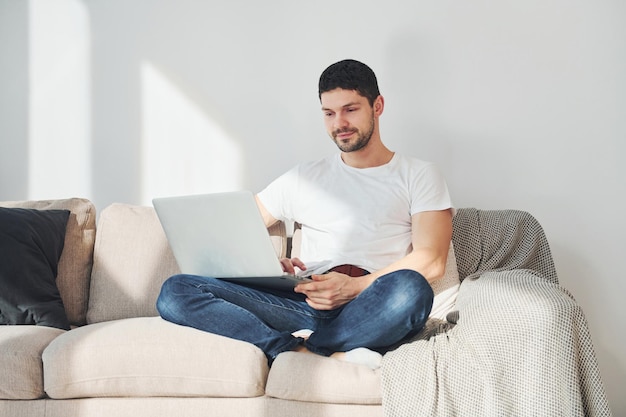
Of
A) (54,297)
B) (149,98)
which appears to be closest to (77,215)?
(54,297)

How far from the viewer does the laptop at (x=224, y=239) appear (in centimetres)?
208

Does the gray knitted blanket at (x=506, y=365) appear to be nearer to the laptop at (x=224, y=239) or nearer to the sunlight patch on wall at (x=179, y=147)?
the laptop at (x=224, y=239)

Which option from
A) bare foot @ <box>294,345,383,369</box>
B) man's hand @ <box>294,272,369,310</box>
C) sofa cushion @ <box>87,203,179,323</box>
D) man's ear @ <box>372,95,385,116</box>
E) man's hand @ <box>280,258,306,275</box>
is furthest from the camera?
sofa cushion @ <box>87,203,179,323</box>

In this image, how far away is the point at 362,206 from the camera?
254 centimetres

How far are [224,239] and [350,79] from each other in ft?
2.54

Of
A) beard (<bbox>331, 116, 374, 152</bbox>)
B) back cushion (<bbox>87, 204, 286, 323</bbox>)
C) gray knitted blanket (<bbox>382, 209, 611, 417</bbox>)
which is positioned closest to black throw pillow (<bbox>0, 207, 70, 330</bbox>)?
back cushion (<bbox>87, 204, 286, 323</bbox>)

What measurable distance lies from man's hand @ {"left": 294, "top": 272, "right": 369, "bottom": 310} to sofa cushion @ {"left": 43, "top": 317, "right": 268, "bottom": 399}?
0.76 feet

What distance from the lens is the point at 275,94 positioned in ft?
10.6

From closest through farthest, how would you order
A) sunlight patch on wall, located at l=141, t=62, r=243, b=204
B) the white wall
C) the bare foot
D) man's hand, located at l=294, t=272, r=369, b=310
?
the bare foot → man's hand, located at l=294, t=272, r=369, b=310 → the white wall → sunlight patch on wall, located at l=141, t=62, r=243, b=204

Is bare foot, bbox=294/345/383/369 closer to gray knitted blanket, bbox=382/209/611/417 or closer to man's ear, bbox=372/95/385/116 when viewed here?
gray knitted blanket, bbox=382/209/611/417

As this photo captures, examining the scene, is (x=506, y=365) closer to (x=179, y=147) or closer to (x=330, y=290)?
(x=330, y=290)

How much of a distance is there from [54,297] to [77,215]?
404 mm

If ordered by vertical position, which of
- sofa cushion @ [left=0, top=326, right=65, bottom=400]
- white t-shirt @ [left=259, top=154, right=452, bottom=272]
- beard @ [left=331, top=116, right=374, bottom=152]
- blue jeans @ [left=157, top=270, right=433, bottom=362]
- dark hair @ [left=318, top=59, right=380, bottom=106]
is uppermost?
dark hair @ [left=318, top=59, right=380, bottom=106]

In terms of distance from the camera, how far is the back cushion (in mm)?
2754
